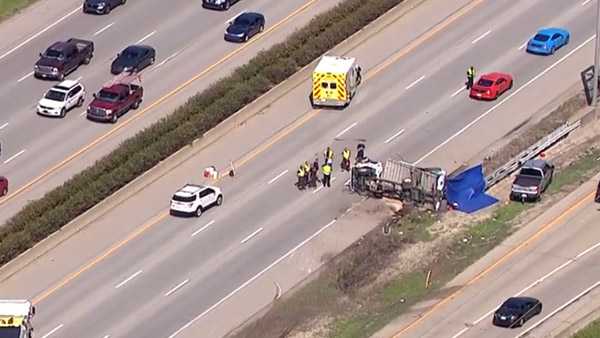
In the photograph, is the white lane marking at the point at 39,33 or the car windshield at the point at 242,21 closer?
the car windshield at the point at 242,21

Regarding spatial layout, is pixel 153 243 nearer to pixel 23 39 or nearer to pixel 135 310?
pixel 135 310

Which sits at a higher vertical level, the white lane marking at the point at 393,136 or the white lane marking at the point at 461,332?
the white lane marking at the point at 461,332

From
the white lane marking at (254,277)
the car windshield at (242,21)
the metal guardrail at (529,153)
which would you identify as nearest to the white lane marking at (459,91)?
the metal guardrail at (529,153)

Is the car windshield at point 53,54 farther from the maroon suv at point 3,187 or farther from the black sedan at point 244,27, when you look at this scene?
the maroon suv at point 3,187

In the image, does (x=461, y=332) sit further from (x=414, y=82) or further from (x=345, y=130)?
(x=414, y=82)

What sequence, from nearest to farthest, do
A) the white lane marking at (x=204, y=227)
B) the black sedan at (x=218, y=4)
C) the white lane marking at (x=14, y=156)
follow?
1. the white lane marking at (x=204, y=227)
2. the white lane marking at (x=14, y=156)
3. the black sedan at (x=218, y=4)

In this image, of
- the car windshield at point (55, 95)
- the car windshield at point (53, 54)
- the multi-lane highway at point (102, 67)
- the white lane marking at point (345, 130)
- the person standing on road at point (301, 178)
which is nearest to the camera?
the person standing on road at point (301, 178)

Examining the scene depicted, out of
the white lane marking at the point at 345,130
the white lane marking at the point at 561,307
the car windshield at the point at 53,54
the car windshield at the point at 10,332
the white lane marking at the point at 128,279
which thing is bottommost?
the white lane marking at the point at 128,279

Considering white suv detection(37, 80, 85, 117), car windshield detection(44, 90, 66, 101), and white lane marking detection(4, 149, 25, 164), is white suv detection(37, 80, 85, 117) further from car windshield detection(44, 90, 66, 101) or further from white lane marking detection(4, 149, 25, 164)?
white lane marking detection(4, 149, 25, 164)
